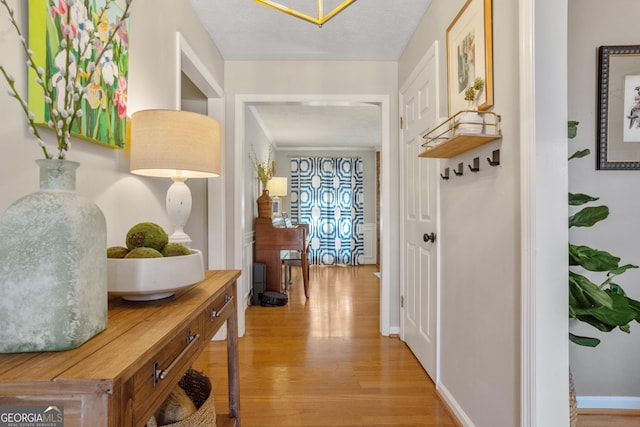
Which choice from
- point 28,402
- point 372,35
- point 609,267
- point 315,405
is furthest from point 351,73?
point 28,402

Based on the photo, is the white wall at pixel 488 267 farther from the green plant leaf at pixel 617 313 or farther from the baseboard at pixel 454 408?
the green plant leaf at pixel 617 313

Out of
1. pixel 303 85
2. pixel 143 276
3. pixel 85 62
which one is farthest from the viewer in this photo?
pixel 303 85

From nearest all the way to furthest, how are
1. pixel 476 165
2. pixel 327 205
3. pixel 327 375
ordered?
1. pixel 476 165
2. pixel 327 375
3. pixel 327 205

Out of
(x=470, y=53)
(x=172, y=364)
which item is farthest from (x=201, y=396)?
(x=470, y=53)

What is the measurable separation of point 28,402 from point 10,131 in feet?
2.35

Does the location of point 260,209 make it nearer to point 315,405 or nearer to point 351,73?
point 351,73

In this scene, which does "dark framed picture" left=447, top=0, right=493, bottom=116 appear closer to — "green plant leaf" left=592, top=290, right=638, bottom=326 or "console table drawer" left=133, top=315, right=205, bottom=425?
"green plant leaf" left=592, top=290, right=638, bottom=326

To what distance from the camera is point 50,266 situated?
24.0 inches

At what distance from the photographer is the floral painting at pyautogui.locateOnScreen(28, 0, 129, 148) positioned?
92cm

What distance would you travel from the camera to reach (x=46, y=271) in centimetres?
60

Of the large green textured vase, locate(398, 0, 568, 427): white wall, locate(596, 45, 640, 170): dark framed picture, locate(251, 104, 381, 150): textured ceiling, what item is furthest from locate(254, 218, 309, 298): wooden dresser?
the large green textured vase

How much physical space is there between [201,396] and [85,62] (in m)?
1.29

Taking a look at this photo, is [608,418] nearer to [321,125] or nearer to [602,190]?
[602,190]

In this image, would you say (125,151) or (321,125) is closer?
(125,151)
